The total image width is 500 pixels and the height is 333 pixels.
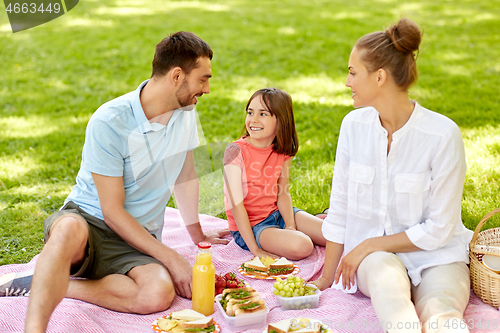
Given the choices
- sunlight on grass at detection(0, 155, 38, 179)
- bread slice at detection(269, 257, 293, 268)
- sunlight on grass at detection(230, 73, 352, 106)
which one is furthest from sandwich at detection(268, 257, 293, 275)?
sunlight on grass at detection(230, 73, 352, 106)

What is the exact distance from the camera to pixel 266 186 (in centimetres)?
315

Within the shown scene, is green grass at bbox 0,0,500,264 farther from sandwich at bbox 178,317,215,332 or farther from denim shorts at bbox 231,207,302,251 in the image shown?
sandwich at bbox 178,317,215,332

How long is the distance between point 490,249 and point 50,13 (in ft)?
29.8

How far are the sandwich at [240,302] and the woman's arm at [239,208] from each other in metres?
0.59

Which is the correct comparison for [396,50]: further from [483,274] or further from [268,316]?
[268,316]

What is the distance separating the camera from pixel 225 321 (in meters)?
2.31

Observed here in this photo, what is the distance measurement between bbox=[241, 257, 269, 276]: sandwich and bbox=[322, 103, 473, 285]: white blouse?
46cm

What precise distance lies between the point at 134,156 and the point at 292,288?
1.07 m

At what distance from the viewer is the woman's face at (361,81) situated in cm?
226

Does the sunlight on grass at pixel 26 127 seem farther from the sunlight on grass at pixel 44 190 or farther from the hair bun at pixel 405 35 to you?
the hair bun at pixel 405 35

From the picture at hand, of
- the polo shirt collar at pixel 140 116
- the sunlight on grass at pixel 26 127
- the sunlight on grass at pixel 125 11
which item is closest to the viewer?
the polo shirt collar at pixel 140 116

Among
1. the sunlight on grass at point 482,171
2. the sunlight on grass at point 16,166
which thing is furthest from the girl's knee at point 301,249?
the sunlight on grass at point 16,166

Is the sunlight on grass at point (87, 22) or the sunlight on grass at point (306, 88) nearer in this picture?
the sunlight on grass at point (306, 88)

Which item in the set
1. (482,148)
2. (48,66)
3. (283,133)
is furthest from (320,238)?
(48,66)
